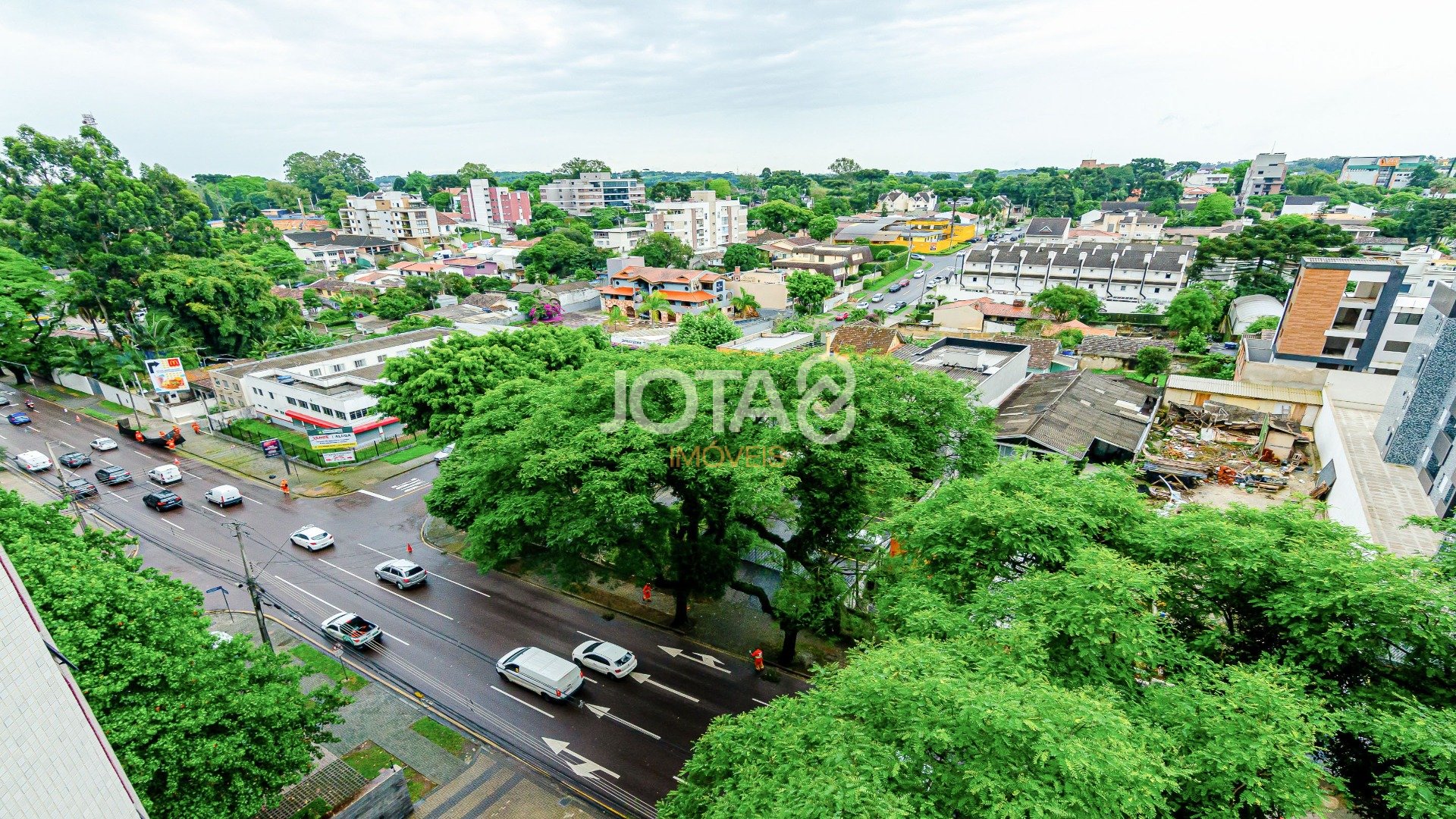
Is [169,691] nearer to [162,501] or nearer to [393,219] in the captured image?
[162,501]

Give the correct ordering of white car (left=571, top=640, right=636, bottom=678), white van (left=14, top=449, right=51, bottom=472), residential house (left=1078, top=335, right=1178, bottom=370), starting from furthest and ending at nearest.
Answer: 1. residential house (left=1078, top=335, right=1178, bottom=370)
2. white van (left=14, top=449, right=51, bottom=472)
3. white car (left=571, top=640, right=636, bottom=678)

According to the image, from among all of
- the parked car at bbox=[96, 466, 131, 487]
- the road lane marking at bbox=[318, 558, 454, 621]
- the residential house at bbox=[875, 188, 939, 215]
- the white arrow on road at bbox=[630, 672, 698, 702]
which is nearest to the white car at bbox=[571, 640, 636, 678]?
the white arrow on road at bbox=[630, 672, 698, 702]

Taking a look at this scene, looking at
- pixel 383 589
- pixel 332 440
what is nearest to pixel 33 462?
pixel 332 440

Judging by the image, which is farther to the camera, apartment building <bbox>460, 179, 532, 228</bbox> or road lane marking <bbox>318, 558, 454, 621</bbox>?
apartment building <bbox>460, 179, 532, 228</bbox>

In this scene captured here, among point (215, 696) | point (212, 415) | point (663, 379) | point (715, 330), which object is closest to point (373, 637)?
point (215, 696)

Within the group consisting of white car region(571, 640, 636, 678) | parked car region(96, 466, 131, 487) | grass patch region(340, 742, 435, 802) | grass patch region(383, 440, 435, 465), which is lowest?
grass patch region(383, 440, 435, 465)

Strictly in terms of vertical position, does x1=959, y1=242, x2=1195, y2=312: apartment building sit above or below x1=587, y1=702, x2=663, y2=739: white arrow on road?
above

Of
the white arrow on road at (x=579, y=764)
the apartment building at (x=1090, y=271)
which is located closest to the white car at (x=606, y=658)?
the white arrow on road at (x=579, y=764)

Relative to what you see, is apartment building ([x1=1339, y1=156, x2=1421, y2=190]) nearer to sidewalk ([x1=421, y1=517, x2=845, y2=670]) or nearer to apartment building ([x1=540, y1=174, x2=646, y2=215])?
apartment building ([x1=540, y1=174, x2=646, y2=215])
